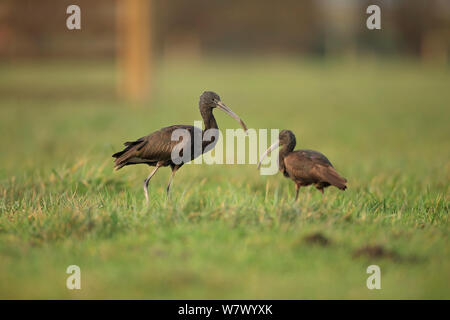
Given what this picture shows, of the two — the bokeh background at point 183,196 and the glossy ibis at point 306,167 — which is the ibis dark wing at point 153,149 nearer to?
the bokeh background at point 183,196

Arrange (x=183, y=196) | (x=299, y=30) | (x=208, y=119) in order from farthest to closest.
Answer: (x=299, y=30) < (x=208, y=119) < (x=183, y=196)

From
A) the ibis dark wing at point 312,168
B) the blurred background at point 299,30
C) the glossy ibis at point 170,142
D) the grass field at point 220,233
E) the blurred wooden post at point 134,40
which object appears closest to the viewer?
the grass field at point 220,233

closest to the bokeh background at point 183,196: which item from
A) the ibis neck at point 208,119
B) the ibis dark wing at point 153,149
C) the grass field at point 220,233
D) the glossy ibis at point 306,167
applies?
the grass field at point 220,233

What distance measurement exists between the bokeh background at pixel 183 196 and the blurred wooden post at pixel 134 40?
0.04 m

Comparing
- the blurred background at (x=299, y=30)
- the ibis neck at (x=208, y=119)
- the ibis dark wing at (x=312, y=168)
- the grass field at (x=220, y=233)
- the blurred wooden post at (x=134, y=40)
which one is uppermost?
the blurred background at (x=299, y=30)

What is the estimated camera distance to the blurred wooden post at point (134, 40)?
14.7m

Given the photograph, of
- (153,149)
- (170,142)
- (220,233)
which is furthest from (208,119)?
(220,233)

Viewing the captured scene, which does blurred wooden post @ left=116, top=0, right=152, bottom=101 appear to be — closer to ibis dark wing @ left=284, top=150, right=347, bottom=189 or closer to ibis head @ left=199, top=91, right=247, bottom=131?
ibis head @ left=199, top=91, right=247, bottom=131

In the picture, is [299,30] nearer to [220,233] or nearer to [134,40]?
[134,40]

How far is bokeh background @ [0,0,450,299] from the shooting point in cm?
366

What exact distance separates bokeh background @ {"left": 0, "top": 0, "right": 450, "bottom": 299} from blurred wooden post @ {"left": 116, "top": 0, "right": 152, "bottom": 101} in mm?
36

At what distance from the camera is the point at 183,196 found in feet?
15.6

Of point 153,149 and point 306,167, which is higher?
point 153,149

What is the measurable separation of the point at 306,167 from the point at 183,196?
3.42 ft
